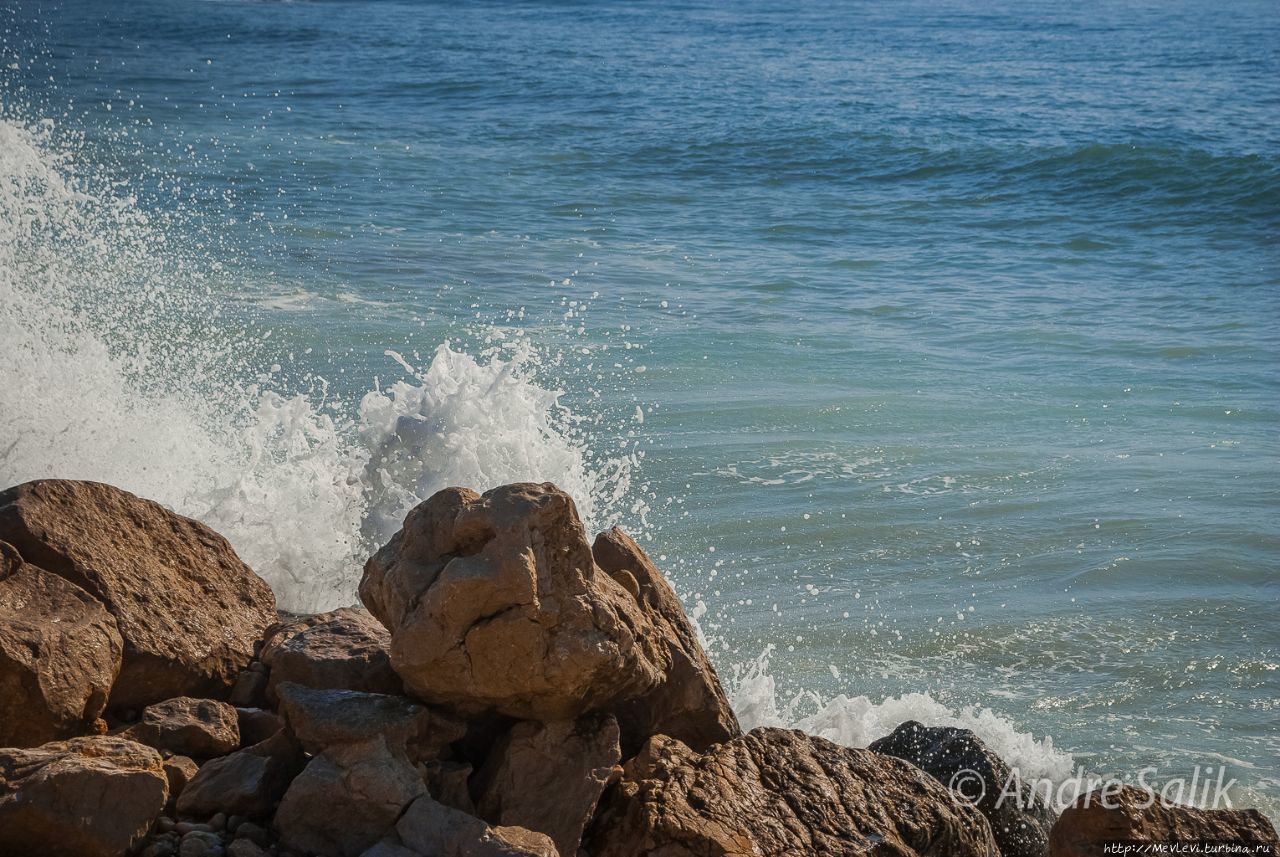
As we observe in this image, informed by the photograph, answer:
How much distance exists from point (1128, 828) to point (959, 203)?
45.9 ft

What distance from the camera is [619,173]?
1795cm

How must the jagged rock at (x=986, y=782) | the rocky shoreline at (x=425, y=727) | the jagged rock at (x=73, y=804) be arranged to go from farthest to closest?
the jagged rock at (x=986, y=782), the rocky shoreline at (x=425, y=727), the jagged rock at (x=73, y=804)

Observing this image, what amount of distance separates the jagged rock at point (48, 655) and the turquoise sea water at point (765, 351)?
6.13ft

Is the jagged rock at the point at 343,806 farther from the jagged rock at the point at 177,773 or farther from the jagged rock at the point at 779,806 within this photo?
the jagged rock at the point at 779,806

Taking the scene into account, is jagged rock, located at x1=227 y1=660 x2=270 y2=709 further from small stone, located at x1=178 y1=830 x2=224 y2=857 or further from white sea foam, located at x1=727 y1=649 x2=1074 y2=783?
white sea foam, located at x1=727 y1=649 x2=1074 y2=783

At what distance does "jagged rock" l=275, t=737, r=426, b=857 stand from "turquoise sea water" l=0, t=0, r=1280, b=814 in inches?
80.8

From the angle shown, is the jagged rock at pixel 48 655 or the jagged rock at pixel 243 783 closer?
the jagged rock at pixel 243 783

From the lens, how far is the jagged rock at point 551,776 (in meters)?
3.26

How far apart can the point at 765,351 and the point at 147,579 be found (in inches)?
261

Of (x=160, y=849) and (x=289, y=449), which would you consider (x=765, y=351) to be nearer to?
(x=289, y=449)

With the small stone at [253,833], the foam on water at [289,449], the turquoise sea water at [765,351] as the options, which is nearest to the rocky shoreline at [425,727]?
the small stone at [253,833]

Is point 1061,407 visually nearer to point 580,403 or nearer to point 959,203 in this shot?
point 580,403

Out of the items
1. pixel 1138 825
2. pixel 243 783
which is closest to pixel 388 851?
pixel 243 783

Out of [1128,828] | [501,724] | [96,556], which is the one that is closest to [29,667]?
[96,556]
